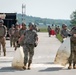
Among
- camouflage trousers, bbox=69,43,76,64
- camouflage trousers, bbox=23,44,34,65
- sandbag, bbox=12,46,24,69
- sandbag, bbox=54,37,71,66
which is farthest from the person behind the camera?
sandbag, bbox=54,37,71,66

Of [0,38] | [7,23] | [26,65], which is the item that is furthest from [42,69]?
[7,23]

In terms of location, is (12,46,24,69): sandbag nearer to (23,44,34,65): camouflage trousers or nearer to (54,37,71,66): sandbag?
(23,44,34,65): camouflage trousers

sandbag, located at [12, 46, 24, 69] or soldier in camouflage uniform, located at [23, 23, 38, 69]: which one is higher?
soldier in camouflage uniform, located at [23, 23, 38, 69]

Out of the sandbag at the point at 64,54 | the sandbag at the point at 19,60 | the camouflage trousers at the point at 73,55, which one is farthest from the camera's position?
the sandbag at the point at 64,54

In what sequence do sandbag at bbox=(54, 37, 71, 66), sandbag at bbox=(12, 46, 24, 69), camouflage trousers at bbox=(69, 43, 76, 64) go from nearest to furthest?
sandbag at bbox=(12, 46, 24, 69)
camouflage trousers at bbox=(69, 43, 76, 64)
sandbag at bbox=(54, 37, 71, 66)

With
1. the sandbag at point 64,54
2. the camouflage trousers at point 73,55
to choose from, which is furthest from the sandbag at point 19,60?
the camouflage trousers at point 73,55

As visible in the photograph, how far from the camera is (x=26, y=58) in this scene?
46.0 feet

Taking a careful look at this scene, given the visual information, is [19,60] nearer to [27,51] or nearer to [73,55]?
[27,51]

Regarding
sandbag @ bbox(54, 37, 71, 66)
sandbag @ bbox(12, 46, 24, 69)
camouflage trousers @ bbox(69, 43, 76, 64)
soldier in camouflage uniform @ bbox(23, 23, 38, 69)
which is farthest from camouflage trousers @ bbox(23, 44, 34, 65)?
camouflage trousers @ bbox(69, 43, 76, 64)

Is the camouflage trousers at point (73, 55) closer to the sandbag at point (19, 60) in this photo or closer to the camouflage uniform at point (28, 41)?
the camouflage uniform at point (28, 41)

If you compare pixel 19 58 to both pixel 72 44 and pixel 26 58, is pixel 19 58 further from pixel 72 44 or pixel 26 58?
pixel 72 44

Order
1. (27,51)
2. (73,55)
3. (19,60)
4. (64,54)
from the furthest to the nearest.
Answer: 1. (64,54)
2. (73,55)
3. (19,60)
4. (27,51)

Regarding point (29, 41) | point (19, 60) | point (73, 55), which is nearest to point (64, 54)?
point (73, 55)

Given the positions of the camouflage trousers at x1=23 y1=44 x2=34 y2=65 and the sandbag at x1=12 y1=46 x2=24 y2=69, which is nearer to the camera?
the camouflage trousers at x1=23 y1=44 x2=34 y2=65
